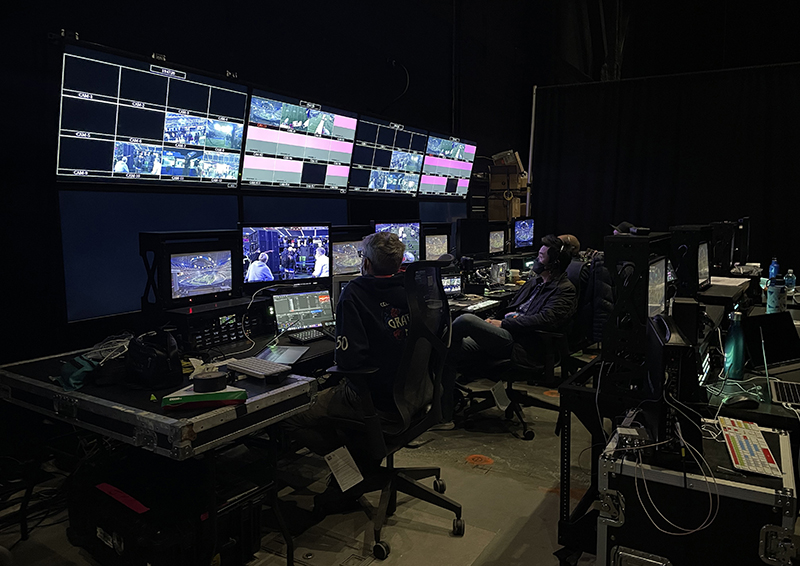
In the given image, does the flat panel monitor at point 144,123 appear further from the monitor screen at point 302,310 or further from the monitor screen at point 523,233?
the monitor screen at point 523,233

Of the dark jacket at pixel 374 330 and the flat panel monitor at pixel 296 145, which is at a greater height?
the flat panel monitor at pixel 296 145

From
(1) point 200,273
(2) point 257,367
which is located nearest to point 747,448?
(2) point 257,367

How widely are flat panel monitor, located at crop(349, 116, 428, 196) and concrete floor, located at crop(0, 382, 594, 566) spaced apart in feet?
7.16

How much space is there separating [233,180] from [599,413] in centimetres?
248

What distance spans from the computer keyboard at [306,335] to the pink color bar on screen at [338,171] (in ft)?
4.76

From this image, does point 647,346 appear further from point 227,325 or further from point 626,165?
point 626,165

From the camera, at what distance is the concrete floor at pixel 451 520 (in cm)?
236

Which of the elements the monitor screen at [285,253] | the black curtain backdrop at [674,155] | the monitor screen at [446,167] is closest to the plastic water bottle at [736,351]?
the monitor screen at [285,253]

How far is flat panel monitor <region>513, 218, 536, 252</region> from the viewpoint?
6457 millimetres

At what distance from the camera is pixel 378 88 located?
17.6ft

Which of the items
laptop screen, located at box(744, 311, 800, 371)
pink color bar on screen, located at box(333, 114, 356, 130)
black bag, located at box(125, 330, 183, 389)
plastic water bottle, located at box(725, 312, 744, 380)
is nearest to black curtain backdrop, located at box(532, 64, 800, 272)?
pink color bar on screen, located at box(333, 114, 356, 130)

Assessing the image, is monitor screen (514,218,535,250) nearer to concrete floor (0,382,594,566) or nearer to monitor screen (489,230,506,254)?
monitor screen (489,230,506,254)

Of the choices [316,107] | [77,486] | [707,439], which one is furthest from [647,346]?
[316,107]

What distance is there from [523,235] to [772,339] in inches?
162
